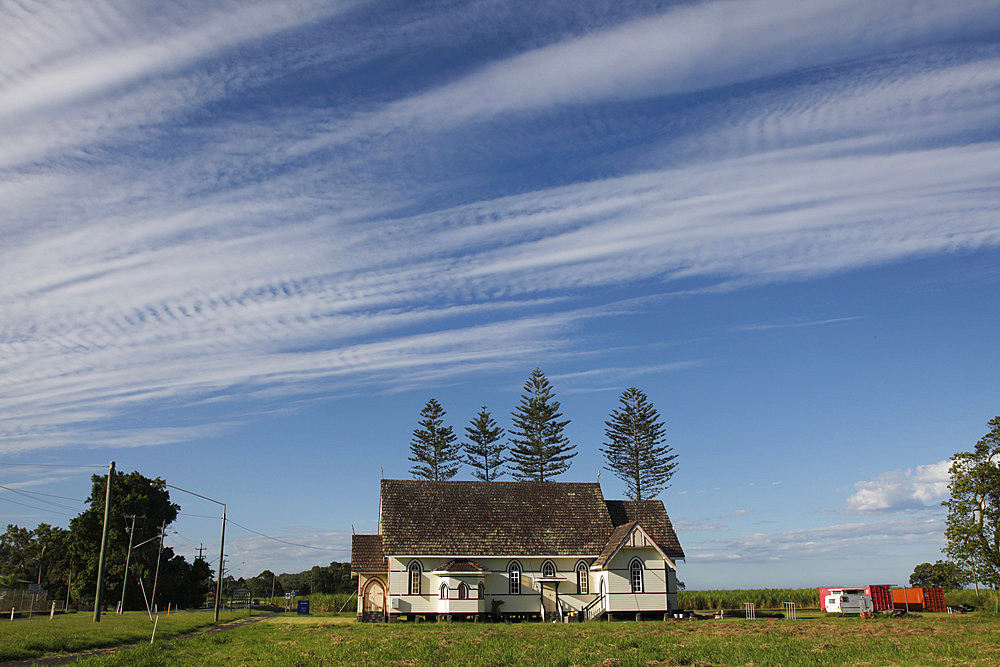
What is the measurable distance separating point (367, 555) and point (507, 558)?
861 centimetres

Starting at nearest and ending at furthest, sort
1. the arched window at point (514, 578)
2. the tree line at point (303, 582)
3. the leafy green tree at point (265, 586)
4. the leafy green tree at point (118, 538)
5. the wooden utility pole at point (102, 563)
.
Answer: the wooden utility pole at point (102, 563), the arched window at point (514, 578), the leafy green tree at point (118, 538), the tree line at point (303, 582), the leafy green tree at point (265, 586)

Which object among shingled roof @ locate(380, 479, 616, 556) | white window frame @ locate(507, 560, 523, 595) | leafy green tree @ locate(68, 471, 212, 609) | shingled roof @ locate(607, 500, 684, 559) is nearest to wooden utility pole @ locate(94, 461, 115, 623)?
shingled roof @ locate(380, 479, 616, 556)

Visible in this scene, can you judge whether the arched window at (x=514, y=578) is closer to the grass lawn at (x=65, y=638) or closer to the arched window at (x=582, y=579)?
the arched window at (x=582, y=579)

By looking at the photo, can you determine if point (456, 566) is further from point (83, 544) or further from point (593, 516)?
point (83, 544)

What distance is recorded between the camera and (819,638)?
25234 millimetres

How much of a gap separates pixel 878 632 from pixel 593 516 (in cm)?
1970

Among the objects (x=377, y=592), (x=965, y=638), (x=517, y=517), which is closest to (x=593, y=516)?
(x=517, y=517)

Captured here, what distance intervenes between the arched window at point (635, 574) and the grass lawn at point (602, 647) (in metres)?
9.16

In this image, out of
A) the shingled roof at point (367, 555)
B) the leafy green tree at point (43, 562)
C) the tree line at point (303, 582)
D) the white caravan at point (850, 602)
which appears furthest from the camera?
the tree line at point (303, 582)

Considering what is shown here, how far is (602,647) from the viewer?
22.8 m

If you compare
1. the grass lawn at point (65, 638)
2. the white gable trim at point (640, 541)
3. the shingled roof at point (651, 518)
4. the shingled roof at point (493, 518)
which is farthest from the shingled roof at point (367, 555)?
the shingled roof at point (651, 518)

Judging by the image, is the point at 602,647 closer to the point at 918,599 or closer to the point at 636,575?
the point at 636,575

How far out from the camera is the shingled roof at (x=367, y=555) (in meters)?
43.2

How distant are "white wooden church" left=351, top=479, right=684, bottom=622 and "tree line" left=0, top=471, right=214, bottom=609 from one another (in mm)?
22681
